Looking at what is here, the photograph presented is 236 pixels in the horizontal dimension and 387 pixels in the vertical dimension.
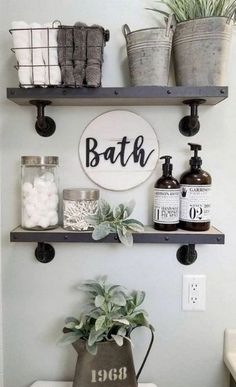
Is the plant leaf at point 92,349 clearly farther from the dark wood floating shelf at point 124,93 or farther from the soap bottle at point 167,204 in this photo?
the dark wood floating shelf at point 124,93

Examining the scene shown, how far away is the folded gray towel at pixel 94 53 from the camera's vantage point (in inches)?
37.3

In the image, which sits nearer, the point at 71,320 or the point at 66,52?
the point at 66,52

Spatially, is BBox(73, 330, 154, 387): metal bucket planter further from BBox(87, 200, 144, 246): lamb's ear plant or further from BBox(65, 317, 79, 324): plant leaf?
BBox(87, 200, 144, 246): lamb's ear plant

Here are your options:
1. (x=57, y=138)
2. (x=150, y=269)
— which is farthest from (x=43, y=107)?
(x=150, y=269)

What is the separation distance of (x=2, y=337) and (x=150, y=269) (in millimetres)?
545

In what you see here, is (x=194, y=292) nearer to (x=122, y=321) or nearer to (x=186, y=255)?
(x=186, y=255)

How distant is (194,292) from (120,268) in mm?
255

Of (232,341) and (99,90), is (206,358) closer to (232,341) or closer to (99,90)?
(232,341)

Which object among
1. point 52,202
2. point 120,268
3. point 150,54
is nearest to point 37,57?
point 150,54

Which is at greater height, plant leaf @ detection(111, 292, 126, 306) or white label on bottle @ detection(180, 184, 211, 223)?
white label on bottle @ detection(180, 184, 211, 223)

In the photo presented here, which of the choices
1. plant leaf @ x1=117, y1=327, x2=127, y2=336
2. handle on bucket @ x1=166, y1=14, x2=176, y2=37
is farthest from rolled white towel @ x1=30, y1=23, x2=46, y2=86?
plant leaf @ x1=117, y1=327, x2=127, y2=336

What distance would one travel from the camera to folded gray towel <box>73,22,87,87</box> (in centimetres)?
94

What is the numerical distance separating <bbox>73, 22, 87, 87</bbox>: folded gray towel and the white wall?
20 centimetres

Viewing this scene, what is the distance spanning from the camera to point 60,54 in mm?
956
